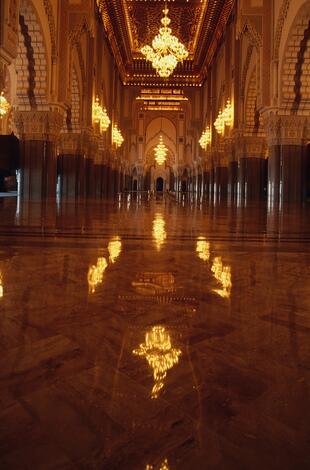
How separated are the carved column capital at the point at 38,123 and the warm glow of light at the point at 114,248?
941 centimetres

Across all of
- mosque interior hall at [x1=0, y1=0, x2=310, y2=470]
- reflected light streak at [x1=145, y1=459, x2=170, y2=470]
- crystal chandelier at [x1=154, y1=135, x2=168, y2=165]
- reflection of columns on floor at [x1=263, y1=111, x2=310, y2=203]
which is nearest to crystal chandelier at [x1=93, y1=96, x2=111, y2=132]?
reflection of columns on floor at [x1=263, y1=111, x2=310, y2=203]

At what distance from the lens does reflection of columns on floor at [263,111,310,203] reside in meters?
12.6

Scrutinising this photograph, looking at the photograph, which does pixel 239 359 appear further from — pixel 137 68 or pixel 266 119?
pixel 137 68

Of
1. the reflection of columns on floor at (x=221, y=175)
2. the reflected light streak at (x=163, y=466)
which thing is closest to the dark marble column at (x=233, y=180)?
the reflection of columns on floor at (x=221, y=175)

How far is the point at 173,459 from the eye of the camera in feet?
2.35

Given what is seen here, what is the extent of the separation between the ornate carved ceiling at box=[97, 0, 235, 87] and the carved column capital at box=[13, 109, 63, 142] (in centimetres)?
834

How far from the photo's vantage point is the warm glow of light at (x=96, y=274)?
1.96 metres

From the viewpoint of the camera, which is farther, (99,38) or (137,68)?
(137,68)

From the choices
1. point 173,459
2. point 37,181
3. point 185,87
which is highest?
point 185,87

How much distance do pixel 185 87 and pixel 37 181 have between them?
19395mm

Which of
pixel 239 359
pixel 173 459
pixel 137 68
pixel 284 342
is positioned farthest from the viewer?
pixel 137 68

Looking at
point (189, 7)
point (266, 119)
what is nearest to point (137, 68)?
point (189, 7)

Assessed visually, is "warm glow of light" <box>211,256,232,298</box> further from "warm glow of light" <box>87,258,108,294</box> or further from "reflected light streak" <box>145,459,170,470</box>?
"reflected light streak" <box>145,459,170,470</box>

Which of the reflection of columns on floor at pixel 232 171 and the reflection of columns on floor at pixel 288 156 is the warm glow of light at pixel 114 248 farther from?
the reflection of columns on floor at pixel 232 171
